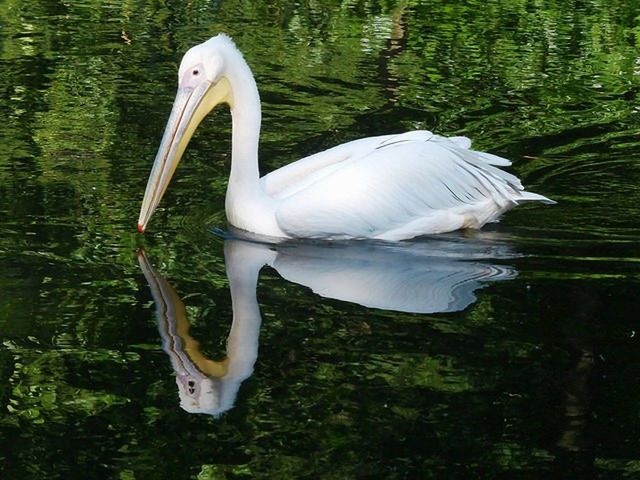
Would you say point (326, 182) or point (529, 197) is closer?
point (326, 182)

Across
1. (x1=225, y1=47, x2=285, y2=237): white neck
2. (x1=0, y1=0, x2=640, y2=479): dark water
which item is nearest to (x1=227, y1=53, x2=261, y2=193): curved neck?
(x1=225, y1=47, x2=285, y2=237): white neck

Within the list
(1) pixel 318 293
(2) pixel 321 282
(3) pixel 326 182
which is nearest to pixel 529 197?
(3) pixel 326 182

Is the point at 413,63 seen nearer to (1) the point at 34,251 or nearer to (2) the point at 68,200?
(2) the point at 68,200

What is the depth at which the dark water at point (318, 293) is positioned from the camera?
3924 mm

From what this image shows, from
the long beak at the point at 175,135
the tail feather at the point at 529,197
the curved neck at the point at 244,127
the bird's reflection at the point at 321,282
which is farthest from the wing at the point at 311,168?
the tail feather at the point at 529,197

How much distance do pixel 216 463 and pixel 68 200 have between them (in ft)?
9.53

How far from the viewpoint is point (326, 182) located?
6000 millimetres

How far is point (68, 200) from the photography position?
6422 mm

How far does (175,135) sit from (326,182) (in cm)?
70

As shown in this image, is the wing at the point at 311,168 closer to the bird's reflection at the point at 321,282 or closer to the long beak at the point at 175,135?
the bird's reflection at the point at 321,282

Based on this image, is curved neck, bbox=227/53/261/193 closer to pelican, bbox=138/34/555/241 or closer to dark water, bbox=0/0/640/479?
pelican, bbox=138/34/555/241

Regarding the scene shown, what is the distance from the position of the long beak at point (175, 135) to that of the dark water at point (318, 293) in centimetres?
20

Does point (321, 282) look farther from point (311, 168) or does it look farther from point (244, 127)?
point (244, 127)

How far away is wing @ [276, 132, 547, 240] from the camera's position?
19.5 feet
